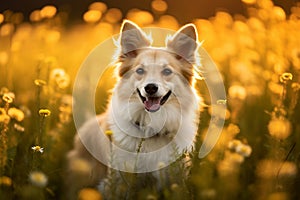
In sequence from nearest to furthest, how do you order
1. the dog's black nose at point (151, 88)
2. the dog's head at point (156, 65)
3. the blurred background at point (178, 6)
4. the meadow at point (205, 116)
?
the meadow at point (205, 116), the dog's black nose at point (151, 88), the dog's head at point (156, 65), the blurred background at point (178, 6)

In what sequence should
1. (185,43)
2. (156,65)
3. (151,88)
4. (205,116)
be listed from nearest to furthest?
(151,88)
(156,65)
(185,43)
(205,116)

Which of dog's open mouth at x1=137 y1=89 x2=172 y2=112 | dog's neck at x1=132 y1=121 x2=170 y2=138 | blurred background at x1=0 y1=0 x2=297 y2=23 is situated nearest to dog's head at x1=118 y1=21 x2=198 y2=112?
dog's open mouth at x1=137 y1=89 x2=172 y2=112

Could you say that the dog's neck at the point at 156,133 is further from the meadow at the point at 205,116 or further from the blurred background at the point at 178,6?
the blurred background at the point at 178,6

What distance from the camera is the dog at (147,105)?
15.0 feet

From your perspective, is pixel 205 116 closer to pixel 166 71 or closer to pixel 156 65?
pixel 166 71

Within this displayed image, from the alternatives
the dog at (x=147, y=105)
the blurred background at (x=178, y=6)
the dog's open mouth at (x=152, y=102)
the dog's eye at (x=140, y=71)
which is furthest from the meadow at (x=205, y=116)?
the blurred background at (x=178, y=6)

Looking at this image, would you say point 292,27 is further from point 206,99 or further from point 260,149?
point 260,149

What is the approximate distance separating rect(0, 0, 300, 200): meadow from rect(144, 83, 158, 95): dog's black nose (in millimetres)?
610

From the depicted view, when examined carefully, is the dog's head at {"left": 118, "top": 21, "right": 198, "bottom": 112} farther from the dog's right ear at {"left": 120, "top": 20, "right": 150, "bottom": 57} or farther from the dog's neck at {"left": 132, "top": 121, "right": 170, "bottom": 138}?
the dog's neck at {"left": 132, "top": 121, "right": 170, "bottom": 138}

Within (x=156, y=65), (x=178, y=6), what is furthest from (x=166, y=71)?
(x=178, y=6)

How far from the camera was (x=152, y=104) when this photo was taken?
15.3 feet

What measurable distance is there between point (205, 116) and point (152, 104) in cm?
95

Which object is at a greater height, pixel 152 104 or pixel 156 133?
pixel 152 104

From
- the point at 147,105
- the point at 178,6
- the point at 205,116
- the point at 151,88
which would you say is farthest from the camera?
the point at 178,6
